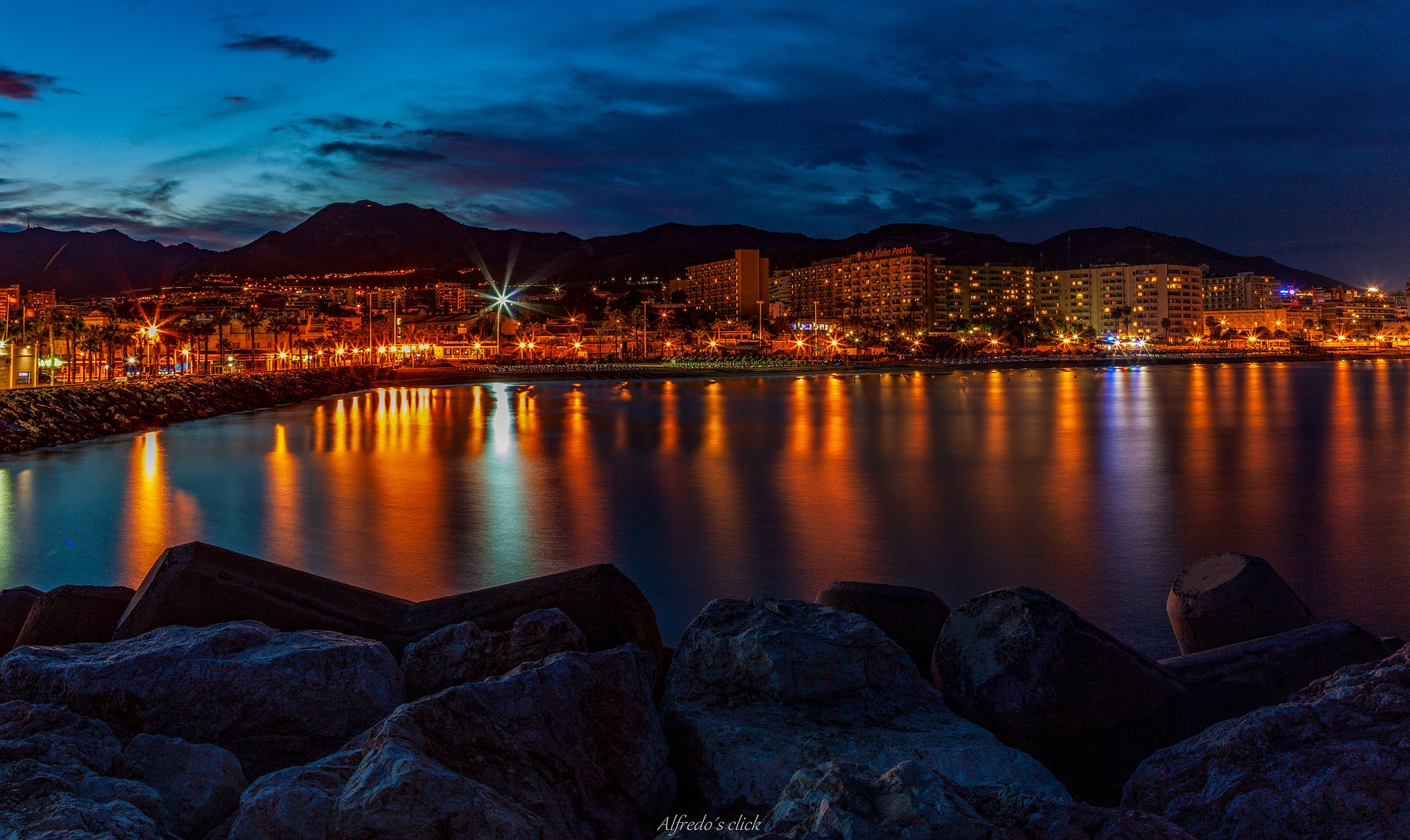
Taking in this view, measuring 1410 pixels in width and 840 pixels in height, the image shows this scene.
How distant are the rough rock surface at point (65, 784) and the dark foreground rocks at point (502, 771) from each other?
269 mm

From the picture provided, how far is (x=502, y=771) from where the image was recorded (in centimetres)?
290

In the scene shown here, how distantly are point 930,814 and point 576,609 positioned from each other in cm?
242

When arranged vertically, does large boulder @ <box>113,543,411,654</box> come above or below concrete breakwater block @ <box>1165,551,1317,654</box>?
above

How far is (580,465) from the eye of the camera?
19312 mm

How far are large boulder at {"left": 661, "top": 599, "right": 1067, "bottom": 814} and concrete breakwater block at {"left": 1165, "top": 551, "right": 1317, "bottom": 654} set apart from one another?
1957 millimetres

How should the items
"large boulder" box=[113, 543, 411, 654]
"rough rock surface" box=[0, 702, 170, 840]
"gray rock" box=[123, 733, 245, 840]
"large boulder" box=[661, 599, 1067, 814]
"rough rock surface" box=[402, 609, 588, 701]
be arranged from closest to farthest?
1. "rough rock surface" box=[0, 702, 170, 840]
2. "gray rock" box=[123, 733, 245, 840]
3. "large boulder" box=[661, 599, 1067, 814]
4. "rough rock surface" box=[402, 609, 588, 701]
5. "large boulder" box=[113, 543, 411, 654]

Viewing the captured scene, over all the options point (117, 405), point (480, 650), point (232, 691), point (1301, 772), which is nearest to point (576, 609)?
point (480, 650)

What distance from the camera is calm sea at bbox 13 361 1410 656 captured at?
29.3 ft

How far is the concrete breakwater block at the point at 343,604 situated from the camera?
432 cm

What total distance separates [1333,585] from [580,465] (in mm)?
13617

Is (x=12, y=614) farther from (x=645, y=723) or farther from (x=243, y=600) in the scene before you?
(x=645, y=723)

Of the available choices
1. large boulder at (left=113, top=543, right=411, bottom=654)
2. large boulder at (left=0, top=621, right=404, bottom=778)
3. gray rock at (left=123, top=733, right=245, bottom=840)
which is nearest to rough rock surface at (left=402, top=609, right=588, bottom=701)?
large boulder at (left=0, top=621, right=404, bottom=778)

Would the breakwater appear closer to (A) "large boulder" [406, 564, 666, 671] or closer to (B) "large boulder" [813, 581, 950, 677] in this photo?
(A) "large boulder" [406, 564, 666, 671]

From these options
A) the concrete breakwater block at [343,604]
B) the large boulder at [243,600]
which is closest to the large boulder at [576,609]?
the concrete breakwater block at [343,604]
